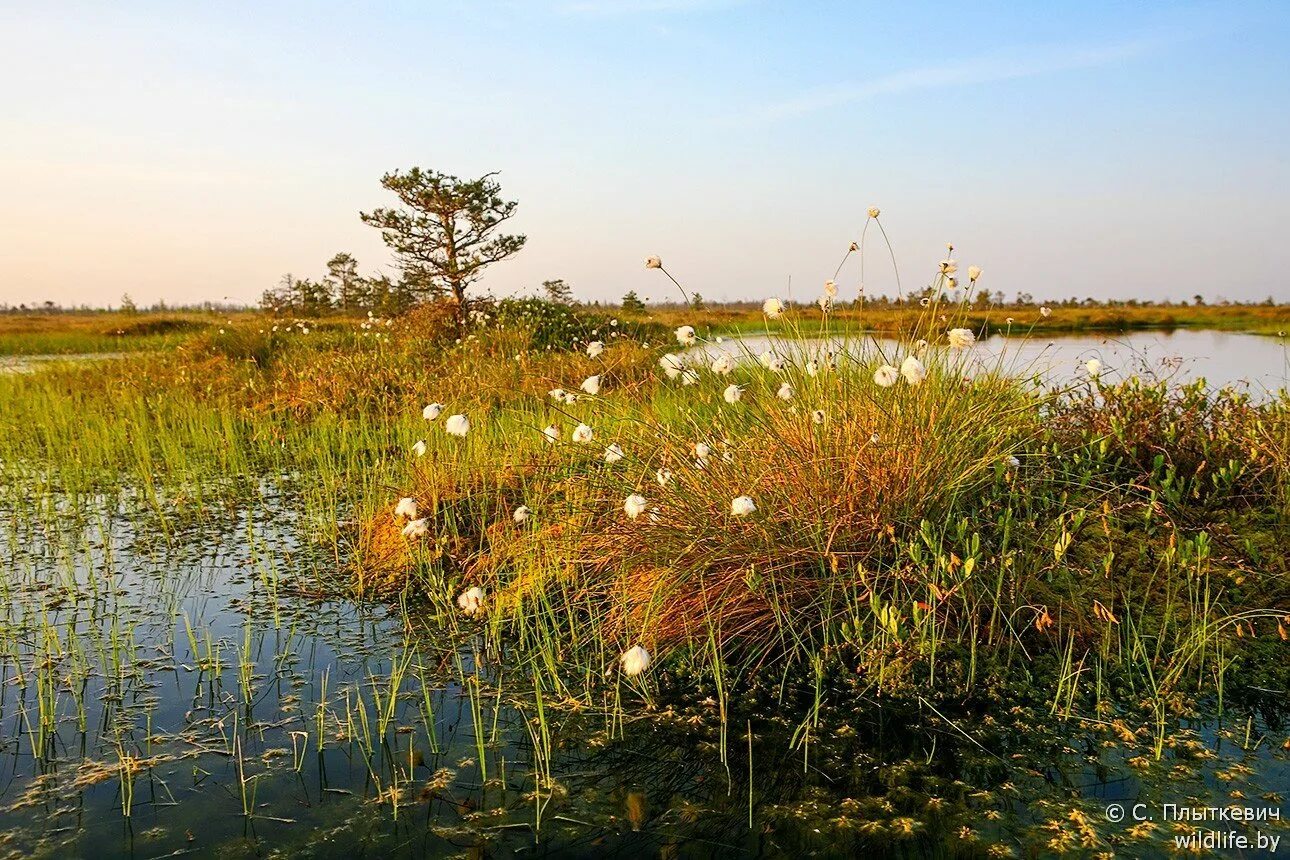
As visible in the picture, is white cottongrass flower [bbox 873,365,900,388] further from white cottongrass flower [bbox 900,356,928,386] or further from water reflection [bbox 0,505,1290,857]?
water reflection [bbox 0,505,1290,857]

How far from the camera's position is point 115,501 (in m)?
6.84

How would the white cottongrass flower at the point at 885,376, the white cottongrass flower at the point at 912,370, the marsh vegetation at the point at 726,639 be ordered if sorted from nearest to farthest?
the marsh vegetation at the point at 726,639
the white cottongrass flower at the point at 912,370
the white cottongrass flower at the point at 885,376

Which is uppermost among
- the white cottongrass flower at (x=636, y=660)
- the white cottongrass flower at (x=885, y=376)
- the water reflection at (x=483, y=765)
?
the white cottongrass flower at (x=885, y=376)

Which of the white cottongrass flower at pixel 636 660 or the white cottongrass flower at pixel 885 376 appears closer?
the white cottongrass flower at pixel 636 660

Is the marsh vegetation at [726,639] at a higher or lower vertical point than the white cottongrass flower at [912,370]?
lower

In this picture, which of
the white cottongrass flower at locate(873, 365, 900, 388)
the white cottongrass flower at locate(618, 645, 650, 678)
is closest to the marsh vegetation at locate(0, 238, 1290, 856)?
the white cottongrass flower at locate(873, 365, 900, 388)

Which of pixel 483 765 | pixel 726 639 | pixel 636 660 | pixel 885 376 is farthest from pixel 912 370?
pixel 483 765

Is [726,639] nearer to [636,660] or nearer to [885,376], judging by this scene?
[636,660]

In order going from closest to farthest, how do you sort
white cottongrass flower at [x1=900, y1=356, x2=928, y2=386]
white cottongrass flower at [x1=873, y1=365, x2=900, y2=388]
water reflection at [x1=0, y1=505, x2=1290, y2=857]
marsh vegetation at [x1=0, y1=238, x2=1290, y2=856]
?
water reflection at [x1=0, y1=505, x2=1290, y2=857] < marsh vegetation at [x1=0, y1=238, x2=1290, y2=856] < white cottongrass flower at [x1=900, y1=356, x2=928, y2=386] < white cottongrass flower at [x1=873, y1=365, x2=900, y2=388]

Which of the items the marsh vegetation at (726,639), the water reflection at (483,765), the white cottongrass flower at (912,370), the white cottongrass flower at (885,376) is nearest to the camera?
the water reflection at (483,765)

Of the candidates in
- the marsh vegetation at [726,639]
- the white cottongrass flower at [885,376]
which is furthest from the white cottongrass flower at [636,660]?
the white cottongrass flower at [885,376]

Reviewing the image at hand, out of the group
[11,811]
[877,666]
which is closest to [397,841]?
[11,811]

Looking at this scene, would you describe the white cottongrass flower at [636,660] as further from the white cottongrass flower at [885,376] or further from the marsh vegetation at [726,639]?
the white cottongrass flower at [885,376]

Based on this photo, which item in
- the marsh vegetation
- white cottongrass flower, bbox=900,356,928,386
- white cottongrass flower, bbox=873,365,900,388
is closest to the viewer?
the marsh vegetation
